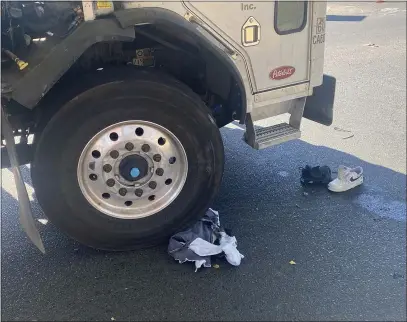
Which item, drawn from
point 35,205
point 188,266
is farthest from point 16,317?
point 35,205

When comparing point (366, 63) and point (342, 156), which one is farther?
point (366, 63)

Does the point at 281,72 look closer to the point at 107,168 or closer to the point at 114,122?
the point at 114,122

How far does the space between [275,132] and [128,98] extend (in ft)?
4.20

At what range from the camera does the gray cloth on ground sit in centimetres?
323

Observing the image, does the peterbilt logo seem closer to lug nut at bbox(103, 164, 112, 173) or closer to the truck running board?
the truck running board

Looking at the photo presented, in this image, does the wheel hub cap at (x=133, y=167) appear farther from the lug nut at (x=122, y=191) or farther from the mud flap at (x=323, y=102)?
the mud flap at (x=323, y=102)

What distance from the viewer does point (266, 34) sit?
139 inches

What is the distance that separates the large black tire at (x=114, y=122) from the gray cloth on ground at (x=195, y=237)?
0.23 feet

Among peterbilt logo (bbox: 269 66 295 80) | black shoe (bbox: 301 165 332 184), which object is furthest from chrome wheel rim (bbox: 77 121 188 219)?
black shoe (bbox: 301 165 332 184)

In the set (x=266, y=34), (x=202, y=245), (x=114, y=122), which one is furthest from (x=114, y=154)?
(x=266, y=34)

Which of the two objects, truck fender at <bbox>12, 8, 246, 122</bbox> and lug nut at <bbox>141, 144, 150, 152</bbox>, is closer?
truck fender at <bbox>12, 8, 246, 122</bbox>

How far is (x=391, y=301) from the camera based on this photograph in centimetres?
292

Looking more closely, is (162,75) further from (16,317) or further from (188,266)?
(16,317)

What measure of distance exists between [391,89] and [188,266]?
14.3 feet
